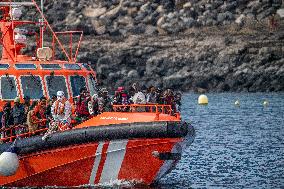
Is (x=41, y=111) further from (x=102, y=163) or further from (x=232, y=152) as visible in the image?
(x=232, y=152)

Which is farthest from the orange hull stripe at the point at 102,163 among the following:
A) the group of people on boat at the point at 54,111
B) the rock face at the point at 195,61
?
the rock face at the point at 195,61

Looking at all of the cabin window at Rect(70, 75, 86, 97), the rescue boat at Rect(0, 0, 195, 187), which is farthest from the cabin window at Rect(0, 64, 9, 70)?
the cabin window at Rect(70, 75, 86, 97)

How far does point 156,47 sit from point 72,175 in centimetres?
7490

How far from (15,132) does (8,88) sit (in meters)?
1.23

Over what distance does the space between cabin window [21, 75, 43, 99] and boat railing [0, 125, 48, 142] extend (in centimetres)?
105

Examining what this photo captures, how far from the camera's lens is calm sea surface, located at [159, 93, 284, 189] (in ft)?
86.5

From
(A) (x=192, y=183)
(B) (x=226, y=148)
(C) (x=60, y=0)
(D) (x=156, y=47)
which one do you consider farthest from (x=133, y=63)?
(A) (x=192, y=183)

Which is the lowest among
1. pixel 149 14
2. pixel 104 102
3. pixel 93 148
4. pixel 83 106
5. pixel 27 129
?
pixel 149 14

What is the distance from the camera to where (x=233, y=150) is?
3453cm

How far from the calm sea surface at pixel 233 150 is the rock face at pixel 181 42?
26638mm

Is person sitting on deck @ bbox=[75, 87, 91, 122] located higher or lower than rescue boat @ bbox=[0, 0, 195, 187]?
higher

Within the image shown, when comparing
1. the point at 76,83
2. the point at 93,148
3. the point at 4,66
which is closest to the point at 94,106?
the point at 93,148

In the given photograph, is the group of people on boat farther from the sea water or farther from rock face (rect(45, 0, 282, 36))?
rock face (rect(45, 0, 282, 36))

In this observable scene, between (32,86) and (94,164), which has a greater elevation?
(32,86)
